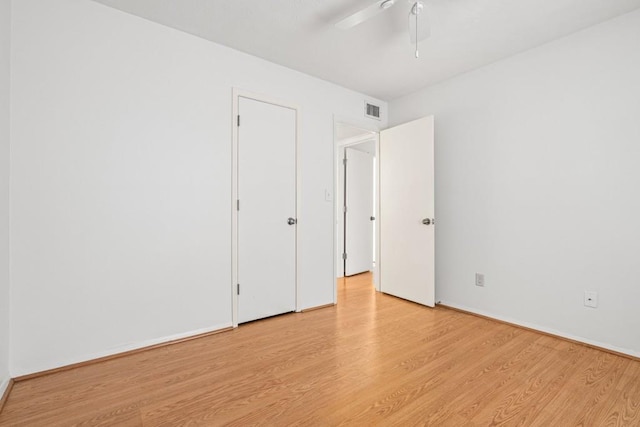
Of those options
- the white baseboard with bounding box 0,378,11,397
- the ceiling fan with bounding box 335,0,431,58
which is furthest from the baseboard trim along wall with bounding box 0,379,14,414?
the ceiling fan with bounding box 335,0,431,58

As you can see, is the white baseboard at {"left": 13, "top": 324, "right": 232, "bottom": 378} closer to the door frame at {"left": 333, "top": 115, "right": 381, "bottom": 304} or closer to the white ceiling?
the door frame at {"left": 333, "top": 115, "right": 381, "bottom": 304}

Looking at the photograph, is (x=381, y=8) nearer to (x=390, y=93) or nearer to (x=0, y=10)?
(x=390, y=93)

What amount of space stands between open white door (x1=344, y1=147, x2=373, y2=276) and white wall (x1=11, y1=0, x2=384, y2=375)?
236cm

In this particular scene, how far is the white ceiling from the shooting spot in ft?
7.06

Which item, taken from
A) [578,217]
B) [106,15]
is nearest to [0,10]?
[106,15]

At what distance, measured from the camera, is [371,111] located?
388 centimetres

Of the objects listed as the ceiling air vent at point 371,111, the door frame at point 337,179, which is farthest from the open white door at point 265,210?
the ceiling air vent at point 371,111

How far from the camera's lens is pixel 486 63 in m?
3.01

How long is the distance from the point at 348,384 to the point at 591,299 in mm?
2047

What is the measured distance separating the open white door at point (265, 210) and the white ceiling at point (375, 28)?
58 cm

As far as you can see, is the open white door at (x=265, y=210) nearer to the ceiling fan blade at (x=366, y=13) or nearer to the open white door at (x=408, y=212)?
the ceiling fan blade at (x=366, y=13)

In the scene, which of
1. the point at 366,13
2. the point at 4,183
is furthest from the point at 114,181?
the point at 366,13

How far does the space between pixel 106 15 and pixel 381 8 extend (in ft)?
6.26

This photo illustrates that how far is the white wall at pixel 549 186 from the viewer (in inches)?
88.9
